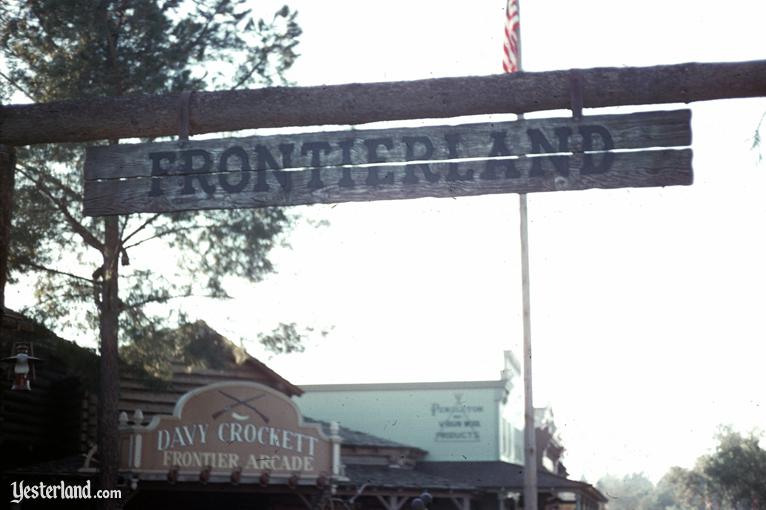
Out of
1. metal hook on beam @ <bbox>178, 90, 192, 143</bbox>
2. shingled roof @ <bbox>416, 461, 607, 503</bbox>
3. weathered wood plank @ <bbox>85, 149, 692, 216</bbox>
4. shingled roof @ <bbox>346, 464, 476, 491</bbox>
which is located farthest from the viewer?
shingled roof @ <bbox>416, 461, 607, 503</bbox>

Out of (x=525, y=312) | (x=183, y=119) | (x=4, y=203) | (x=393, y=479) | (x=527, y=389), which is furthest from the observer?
(x=393, y=479)

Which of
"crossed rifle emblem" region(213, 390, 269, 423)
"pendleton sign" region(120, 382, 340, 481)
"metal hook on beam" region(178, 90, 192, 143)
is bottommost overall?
"pendleton sign" region(120, 382, 340, 481)

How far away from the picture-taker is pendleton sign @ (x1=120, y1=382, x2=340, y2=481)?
65.3ft

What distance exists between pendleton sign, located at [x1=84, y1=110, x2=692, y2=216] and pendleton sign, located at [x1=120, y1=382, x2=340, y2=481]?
13.3 metres

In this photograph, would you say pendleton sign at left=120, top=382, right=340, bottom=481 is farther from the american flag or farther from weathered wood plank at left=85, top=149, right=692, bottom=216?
weathered wood plank at left=85, top=149, right=692, bottom=216

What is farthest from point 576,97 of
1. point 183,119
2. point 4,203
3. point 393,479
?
point 393,479

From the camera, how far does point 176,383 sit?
82.7ft

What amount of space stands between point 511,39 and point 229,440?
1007cm

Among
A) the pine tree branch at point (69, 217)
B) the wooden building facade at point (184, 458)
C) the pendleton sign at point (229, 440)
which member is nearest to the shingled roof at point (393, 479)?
the wooden building facade at point (184, 458)

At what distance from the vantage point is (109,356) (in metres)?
17.5

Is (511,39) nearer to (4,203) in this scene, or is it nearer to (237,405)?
(237,405)

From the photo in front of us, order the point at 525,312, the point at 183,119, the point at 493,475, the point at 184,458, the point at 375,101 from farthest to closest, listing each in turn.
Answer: the point at 493,475 < the point at 525,312 < the point at 184,458 < the point at 183,119 < the point at 375,101

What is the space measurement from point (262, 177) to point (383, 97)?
2.92 feet

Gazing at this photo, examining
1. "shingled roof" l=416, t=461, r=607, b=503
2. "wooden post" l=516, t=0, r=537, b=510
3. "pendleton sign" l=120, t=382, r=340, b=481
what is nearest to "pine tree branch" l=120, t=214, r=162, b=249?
"pendleton sign" l=120, t=382, r=340, b=481
